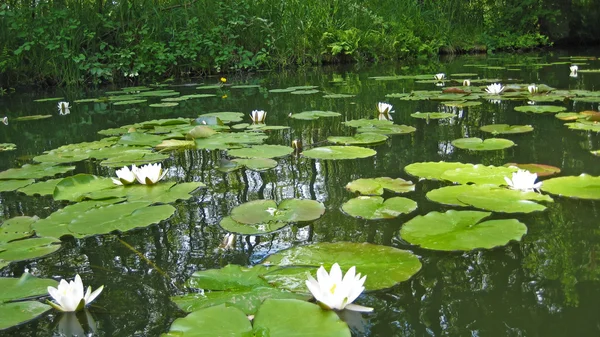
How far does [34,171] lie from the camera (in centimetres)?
195

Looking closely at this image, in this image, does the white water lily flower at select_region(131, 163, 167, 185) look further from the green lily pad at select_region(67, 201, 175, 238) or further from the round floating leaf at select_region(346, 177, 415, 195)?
the round floating leaf at select_region(346, 177, 415, 195)

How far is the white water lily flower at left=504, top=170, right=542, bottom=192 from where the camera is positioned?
1367 mm

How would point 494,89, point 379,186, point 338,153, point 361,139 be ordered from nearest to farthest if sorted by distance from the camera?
point 379,186
point 338,153
point 361,139
point 494,89

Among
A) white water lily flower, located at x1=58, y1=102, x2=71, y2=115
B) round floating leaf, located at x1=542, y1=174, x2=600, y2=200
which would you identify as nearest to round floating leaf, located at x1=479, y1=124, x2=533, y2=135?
round floating leaf, located at x1=542, y1=174, x2=600, y2=200

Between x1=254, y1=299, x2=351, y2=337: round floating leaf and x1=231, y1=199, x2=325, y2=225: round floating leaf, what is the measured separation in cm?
46

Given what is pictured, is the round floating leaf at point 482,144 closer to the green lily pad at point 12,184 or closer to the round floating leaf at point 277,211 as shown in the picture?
the round floating leaf at point 277,211

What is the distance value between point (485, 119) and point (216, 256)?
1.85 m

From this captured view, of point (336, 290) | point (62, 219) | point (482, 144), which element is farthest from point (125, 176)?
point (482, 144)

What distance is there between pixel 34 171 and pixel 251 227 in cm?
114

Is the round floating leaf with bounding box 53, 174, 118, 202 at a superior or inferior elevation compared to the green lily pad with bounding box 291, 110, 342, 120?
inferior

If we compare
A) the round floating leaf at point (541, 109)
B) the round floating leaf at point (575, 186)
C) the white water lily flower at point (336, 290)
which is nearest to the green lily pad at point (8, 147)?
the white water lily flower at point (336, 290)

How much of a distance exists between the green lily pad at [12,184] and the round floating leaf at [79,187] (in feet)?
0.68

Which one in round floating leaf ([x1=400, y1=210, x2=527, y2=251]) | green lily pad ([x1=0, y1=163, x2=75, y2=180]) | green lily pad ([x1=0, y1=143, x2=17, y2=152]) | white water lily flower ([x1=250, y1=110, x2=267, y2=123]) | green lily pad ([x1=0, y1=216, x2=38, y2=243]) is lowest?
round floating leaf ([x1=400, y1=210, x2=527, y2=251])

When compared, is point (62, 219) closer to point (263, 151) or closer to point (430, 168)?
point (263, 151)
